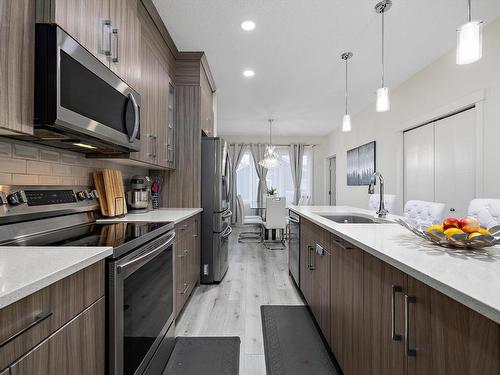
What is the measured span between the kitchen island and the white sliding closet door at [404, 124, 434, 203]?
2.50 m

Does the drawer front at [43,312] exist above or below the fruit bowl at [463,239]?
below

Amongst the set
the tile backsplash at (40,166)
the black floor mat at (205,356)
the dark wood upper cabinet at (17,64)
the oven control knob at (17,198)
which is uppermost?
the dark wood upper cabinet at (17,64)

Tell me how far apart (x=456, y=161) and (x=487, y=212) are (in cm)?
140

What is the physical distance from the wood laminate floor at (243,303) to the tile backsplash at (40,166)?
134 centimetres

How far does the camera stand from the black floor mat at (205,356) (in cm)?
158

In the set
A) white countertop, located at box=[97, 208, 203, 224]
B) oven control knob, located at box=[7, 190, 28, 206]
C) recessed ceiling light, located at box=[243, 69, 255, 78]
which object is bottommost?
white countertop, located at box=[97, 208, 203, 224]

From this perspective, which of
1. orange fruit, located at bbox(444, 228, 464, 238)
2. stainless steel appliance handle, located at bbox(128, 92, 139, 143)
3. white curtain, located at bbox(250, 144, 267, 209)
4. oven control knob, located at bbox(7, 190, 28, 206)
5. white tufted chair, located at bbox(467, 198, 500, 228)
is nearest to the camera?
orange fruit, located at bbox(444, 228, 464, 238)

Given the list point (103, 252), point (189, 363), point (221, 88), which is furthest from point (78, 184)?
point (221, 88)

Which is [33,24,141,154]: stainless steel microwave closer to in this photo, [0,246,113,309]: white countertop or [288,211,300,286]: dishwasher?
[0,246,113,309]: white countertop

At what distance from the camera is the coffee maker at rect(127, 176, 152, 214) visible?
2195 millimetres

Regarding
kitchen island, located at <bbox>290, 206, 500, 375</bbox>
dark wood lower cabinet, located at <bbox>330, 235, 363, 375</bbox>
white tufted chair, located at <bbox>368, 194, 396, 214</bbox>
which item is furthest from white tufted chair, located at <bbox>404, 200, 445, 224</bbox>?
kitchen island, located at <bbox>290, 206, 500, 375</bbox>

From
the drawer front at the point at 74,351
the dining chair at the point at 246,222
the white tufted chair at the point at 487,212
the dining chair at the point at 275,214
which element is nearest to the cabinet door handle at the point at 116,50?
the drawer front at the point at 74,351

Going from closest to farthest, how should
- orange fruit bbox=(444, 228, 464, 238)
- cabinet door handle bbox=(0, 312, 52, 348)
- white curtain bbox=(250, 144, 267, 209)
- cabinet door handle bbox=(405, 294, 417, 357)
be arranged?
cabinet door handle bbox=(0, 312, 52, 348) < cabinet door handle bbox=(405, 294, 417, 357) < orange fruit bbox=(444, 228, 464, 238) < white curtain bbox=(250, 144, 267, 209)

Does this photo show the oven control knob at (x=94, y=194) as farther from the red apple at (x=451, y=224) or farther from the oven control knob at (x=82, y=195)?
the red apple at (x=451, y=224)
